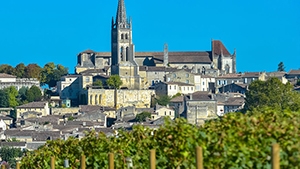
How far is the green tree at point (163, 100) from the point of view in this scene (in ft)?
296

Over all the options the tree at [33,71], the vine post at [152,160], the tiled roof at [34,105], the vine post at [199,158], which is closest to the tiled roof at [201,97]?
the tiled roof at [34,105]

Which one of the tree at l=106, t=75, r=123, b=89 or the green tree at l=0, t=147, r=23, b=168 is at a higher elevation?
the tree at l=106, t=75, r=123, b=89

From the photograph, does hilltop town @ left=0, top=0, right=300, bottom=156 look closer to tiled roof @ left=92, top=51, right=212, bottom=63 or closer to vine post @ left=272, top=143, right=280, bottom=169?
tiled roof @ left=92, top=51, right=212, bottom=63

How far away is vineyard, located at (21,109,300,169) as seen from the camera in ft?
38.6

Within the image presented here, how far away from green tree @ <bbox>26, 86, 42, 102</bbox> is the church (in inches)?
247

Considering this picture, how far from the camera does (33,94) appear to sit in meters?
93.1

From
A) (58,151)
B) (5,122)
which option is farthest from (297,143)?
(5,122)

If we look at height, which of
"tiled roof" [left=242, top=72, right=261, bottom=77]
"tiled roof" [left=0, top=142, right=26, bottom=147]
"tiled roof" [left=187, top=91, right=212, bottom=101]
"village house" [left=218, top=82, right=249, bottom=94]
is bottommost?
"tiled roof" [left=0, top=142, right=26, bottom=147]

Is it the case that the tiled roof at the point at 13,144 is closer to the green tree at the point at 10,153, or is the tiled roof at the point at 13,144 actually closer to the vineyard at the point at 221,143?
the green tree at the point at 10,153

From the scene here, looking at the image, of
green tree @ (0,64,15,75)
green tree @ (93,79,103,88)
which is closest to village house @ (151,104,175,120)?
green tree @ (93,79,103,88)

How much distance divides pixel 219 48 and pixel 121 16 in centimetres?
1601

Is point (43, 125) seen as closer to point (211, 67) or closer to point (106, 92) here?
point (106, 92)

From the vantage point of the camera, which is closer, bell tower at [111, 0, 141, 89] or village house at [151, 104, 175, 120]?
village house at [151, 104, 175, 120]

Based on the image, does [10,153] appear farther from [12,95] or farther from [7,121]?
[12,95]
